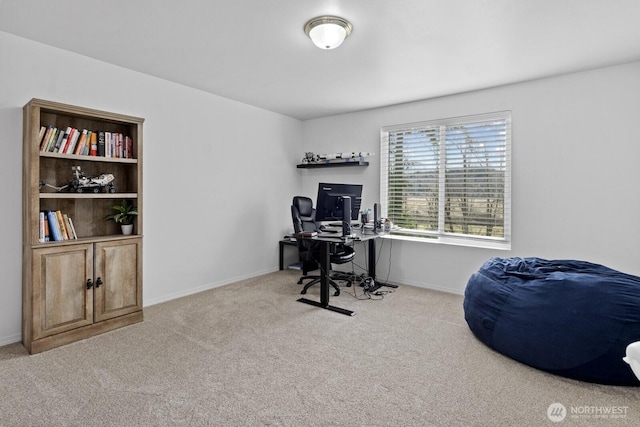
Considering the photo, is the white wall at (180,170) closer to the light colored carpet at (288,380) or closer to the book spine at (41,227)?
the book spine at (41,227)

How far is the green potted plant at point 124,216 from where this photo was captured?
3171mm

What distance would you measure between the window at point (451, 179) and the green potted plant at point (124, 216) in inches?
127

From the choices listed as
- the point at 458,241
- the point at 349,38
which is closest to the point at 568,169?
the point at 458,241

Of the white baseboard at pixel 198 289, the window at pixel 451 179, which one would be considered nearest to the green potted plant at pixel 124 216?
the white baseboard at pixel 198 289

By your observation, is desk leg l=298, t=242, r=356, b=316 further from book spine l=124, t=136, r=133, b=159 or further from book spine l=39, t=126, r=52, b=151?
book spine l=39, t=126, r=52, b=151

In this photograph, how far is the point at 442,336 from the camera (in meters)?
2.88

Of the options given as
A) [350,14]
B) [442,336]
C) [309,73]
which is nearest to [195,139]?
[309,73]

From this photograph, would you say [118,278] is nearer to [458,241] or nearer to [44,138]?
[44,138]

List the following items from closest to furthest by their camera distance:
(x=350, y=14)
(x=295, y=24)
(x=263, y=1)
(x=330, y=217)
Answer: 1. (x=263, y=1)
2. (x=350, y=14)
3. (x=295, y=24)
4. (x=330, y=217)

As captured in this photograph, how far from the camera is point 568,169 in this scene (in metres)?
3.45

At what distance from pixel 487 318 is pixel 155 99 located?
391 cm

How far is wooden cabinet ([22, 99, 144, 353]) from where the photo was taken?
2.55 meters

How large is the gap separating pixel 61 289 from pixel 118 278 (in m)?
0.42

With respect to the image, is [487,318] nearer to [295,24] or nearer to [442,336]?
[442,336]
